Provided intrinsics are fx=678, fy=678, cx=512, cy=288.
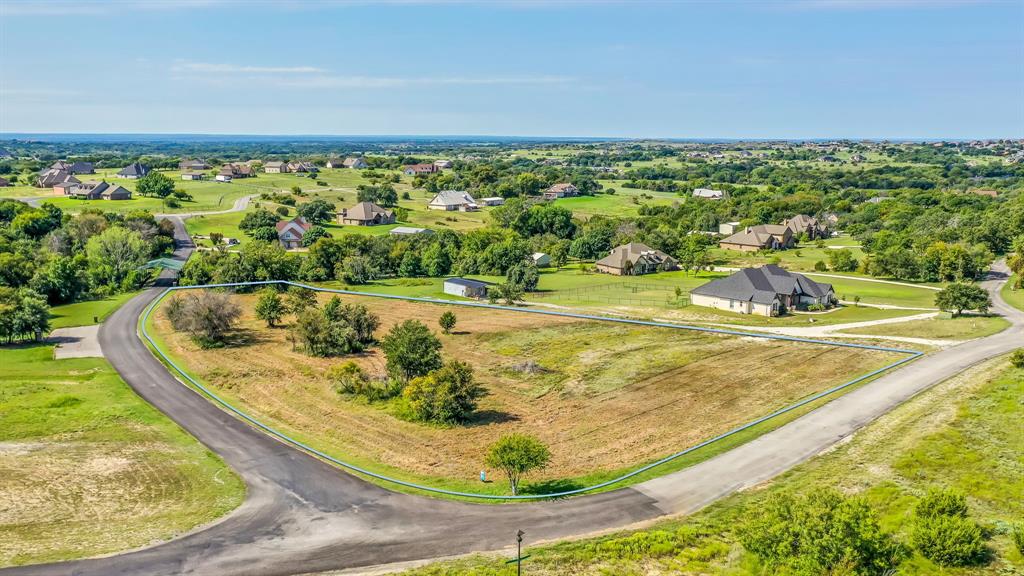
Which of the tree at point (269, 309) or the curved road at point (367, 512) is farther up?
the tree at point (269, 309)

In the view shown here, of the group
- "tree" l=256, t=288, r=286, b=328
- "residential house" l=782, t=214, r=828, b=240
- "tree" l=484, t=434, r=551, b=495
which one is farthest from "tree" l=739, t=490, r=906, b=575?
"residential house" l=782, t=214, r=828, b=240

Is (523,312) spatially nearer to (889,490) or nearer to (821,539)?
(889,490)

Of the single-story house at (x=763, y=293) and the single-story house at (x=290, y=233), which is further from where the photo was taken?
the single-story house at (x=290, y=233)

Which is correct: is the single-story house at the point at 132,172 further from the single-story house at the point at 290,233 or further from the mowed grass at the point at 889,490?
the mowed grass at the point at 889,490

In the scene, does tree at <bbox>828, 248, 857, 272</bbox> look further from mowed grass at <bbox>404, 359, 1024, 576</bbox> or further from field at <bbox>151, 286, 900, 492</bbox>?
mowed grass at <bbox>404, 359, 1024, 576</bbox>

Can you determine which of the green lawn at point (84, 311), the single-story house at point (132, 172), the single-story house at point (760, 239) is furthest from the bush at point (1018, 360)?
the single-story house at point (132, 172)

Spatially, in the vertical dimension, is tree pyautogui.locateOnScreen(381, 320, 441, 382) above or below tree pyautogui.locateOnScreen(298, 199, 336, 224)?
below
